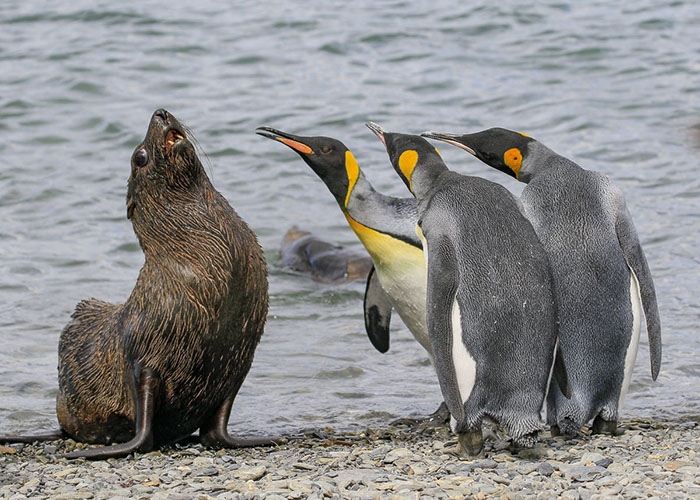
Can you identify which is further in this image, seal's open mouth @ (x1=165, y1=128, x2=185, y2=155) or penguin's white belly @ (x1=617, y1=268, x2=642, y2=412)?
seal's open mouth @ (x1=165, y1=128, x2=185, y2=155)

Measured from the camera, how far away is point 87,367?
196 inches

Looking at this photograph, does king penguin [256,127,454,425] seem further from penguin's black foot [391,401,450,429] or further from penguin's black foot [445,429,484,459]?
penguin's black foot [445,429,484,459]

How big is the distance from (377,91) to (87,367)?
8.57 meters

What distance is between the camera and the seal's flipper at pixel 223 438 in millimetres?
4754

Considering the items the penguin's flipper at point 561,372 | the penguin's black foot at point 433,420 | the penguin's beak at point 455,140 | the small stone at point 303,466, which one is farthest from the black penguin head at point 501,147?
the small stone at point 303,466

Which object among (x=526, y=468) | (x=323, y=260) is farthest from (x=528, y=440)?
(x=323, y=260)

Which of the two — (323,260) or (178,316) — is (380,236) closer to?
(178,316)

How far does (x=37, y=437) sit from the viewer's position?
5094mm

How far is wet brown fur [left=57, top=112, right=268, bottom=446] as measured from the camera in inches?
182

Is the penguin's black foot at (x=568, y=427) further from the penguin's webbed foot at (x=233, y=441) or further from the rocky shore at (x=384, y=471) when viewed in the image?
the penguin's webbed foot at (x=233, y=441)

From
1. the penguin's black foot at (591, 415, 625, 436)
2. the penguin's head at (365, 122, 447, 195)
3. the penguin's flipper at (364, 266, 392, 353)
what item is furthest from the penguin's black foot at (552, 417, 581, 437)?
the penguin's flipper at (364, 266, 392, 353)

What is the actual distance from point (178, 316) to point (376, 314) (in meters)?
1.58

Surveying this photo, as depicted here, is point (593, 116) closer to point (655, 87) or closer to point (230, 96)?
point (655, 87)

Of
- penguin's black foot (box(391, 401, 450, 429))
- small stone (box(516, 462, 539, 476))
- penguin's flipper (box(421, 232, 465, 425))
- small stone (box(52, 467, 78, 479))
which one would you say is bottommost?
penguin's black foot (box(391, 401, 450, 429))
